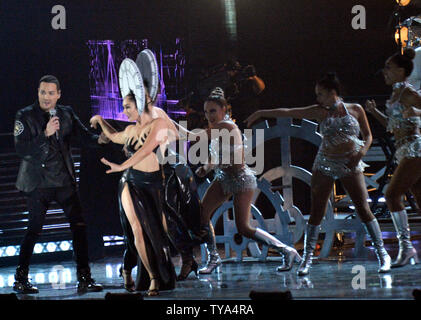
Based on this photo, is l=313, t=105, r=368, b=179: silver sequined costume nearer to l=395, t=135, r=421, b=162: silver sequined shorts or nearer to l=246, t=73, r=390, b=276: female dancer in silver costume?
l=246, t=73, r=390, b=276: female dancer in silver costume

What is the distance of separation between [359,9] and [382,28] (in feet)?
1.21

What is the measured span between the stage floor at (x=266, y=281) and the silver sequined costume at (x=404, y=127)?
0.85 metres

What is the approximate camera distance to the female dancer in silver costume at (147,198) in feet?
14.9

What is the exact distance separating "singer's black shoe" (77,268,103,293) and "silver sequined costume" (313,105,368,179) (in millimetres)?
1777

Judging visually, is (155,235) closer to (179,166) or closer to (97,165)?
(179,166)

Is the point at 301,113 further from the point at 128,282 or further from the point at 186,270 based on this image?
the point at 128,282

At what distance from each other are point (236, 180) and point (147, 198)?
0.94 meters

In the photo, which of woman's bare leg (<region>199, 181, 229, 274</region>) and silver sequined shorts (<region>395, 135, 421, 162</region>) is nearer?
silver sequined shorts (<region>395, 135, 421, 162</region>)

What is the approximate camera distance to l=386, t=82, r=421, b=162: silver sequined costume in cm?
491

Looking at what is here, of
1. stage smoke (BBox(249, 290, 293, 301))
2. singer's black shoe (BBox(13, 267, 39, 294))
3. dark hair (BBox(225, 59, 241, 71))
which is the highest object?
dark hair (BBox(225, 59, 241, 71))

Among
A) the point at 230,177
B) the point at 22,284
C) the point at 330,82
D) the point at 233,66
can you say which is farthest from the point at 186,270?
the point at 233,66

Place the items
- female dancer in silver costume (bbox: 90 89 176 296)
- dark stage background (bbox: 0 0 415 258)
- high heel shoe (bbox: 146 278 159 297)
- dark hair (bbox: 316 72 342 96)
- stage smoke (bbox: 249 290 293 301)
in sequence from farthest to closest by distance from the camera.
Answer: dark stage background (bbox: 0 0 415 258) < dark hair (bbox: 316 72 342 96) < female dancer in silver costume (bbox: 90 89 176 296) < high heel shoe (bbox: 146 278 159 297) < stage smoke (bbox: 249 290 293 301)

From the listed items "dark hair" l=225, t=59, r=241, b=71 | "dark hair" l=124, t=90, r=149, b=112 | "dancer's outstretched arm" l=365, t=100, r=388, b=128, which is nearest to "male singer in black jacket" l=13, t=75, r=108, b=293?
"dark hair" l=124, t=90, r=149, b=112
